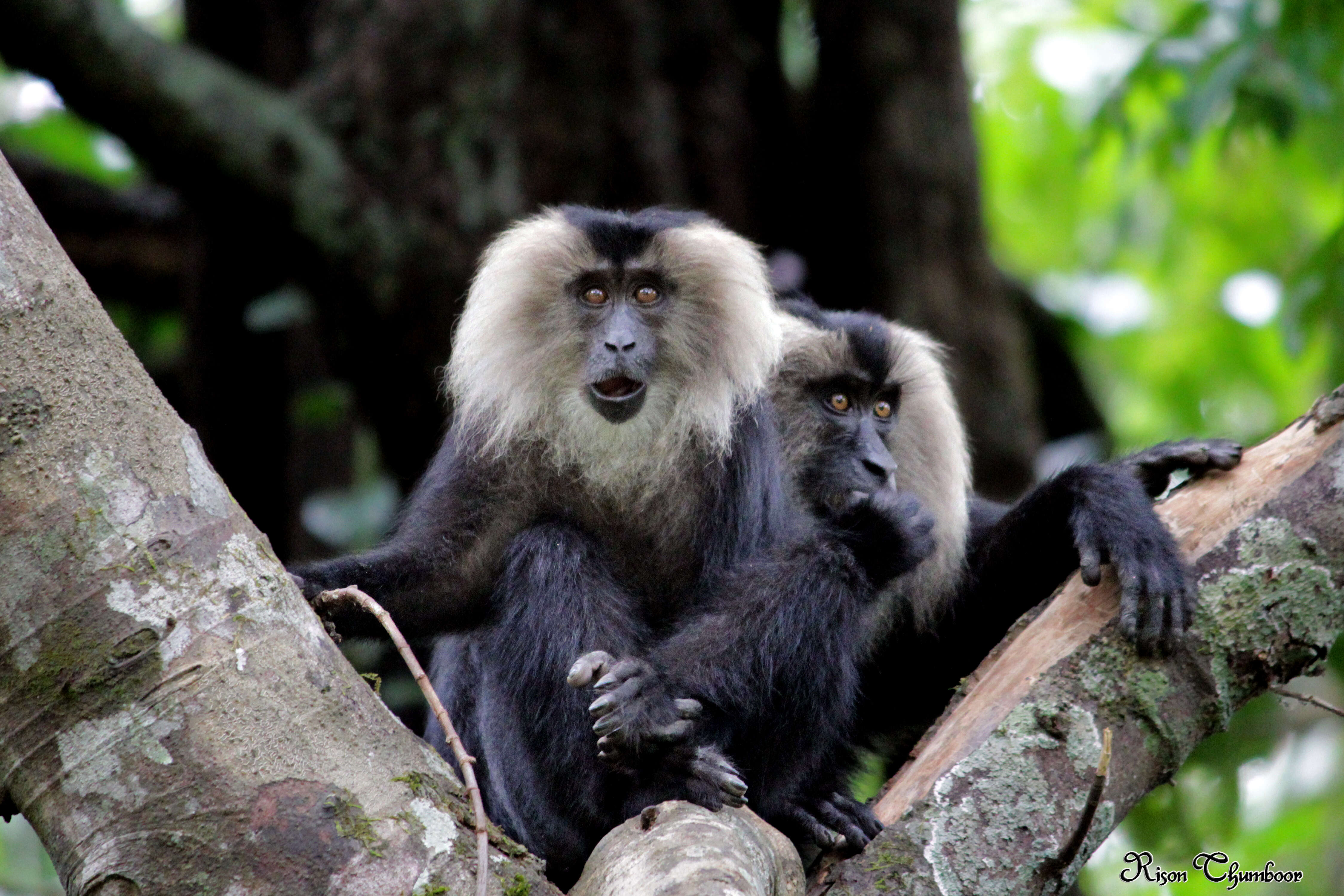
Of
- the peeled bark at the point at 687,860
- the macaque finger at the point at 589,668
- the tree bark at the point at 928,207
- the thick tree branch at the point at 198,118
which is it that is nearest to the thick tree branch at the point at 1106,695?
the peeled bark at the point at 687,860

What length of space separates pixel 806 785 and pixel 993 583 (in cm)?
111

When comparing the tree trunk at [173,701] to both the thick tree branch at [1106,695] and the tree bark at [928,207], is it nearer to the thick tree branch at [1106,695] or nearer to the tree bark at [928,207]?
the thick tree branch at [1106,695]

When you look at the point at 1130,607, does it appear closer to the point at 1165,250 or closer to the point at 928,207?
the point at 928,207

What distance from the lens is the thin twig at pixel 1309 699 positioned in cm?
329

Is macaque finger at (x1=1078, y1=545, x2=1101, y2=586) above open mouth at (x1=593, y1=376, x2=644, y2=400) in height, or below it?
below

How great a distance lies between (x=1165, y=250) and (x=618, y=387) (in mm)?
6052

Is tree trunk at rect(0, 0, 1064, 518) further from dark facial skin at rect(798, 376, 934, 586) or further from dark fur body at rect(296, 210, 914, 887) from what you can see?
dark fur body at rect(296, 210, 914, 887)

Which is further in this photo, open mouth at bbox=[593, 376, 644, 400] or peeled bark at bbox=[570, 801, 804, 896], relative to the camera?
open mouth at bbox=[593, 376, 644, 400]

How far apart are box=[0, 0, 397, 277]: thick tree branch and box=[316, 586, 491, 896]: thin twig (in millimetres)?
3946

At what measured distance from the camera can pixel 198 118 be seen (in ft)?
20.9

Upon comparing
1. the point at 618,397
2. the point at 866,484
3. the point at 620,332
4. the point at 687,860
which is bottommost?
the point at 687,860

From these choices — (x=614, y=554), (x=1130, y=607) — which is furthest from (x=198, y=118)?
(x=1130, y=607)
